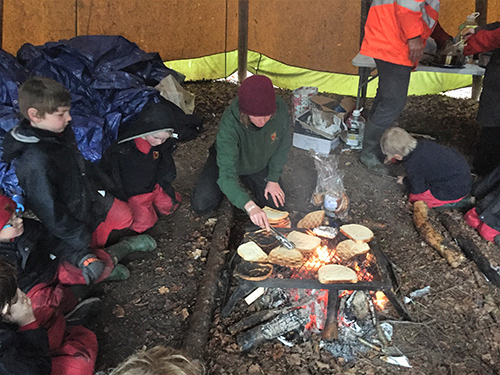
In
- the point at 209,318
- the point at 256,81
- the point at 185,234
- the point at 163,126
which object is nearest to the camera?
the point at 209,318

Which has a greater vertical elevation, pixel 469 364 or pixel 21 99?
pixel 21 99

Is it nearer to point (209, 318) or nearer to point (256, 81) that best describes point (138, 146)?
point (256, 81)

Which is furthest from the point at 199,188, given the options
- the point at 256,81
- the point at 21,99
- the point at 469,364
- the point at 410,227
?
the point at 469,364

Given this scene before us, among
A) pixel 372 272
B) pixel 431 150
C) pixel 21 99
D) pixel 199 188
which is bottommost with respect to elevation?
pixel 199 188

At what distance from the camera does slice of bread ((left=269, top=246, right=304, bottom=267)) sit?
8.04ft

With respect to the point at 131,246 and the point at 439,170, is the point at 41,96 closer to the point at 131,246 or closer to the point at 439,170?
the point at 131,246

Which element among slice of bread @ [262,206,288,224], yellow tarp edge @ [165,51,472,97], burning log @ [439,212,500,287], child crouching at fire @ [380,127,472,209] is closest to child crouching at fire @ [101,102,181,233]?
slice of bread @ [262,206,288,224]

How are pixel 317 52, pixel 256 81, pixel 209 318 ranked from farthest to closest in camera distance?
pixel 317 52 < pixel 256 81 < pixel 209 318

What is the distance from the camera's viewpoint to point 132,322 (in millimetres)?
2729

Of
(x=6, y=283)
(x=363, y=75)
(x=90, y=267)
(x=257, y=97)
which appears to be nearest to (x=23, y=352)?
(x=6, y=283)

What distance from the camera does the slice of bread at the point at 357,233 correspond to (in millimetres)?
2650

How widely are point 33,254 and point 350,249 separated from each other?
1.91m

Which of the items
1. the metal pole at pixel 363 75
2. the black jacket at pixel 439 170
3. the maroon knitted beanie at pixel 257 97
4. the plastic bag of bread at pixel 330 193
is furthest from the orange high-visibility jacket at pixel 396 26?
the maroon knitted beanie at pixel 257 97

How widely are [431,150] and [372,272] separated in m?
1.69
